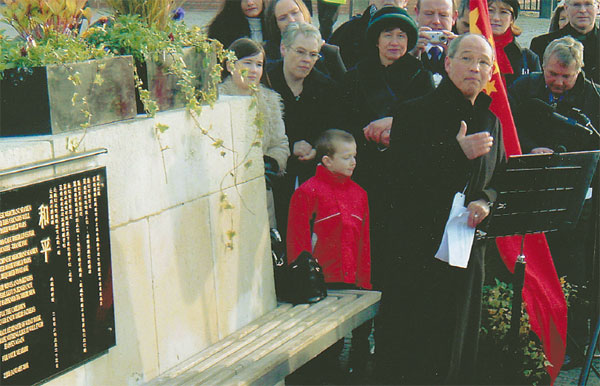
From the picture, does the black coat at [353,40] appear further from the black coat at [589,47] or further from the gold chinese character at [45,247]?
the gold chinese character at [45,247]

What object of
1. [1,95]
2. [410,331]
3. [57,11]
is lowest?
[410,331]

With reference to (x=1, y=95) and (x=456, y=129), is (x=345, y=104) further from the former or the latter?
(x=1, y=95)

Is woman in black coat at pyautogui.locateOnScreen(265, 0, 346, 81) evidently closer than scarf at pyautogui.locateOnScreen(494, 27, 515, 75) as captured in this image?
Yes

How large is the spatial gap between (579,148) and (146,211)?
2.99 m

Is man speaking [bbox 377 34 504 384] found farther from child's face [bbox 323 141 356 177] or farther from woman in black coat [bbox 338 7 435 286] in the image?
woman in black coat [bbox 338 7 435 286]

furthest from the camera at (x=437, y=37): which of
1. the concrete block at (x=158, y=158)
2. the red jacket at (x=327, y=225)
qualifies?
the concrete block at (x=158, y=158)

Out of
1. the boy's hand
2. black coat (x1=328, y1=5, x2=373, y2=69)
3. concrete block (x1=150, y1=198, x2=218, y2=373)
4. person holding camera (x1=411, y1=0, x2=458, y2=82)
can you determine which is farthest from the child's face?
black coat (x1=328, y1=5, x2=373, y2=69)

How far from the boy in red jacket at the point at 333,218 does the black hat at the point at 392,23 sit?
731 mm

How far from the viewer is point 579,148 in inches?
220

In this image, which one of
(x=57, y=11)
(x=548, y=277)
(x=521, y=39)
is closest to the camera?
(x=57, y=11)

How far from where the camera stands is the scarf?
662cm

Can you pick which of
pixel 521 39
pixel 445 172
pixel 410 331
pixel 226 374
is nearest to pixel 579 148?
pixel 445 172

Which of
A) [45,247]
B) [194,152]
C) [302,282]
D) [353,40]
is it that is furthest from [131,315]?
[353,40]

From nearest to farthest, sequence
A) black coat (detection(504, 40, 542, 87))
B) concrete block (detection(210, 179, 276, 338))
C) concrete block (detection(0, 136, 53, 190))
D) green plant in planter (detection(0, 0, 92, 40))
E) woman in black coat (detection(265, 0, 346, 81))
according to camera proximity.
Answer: concrete block (detection(0, 136, 53, 190))
green plant in planter (detection(0, 0, 92, 40))
concrete block (detection(210, 179, 276, 338))
woman in black coat (detection(265, 0, 346, 81))
black coat (detection(504, 40, 542, 87))
